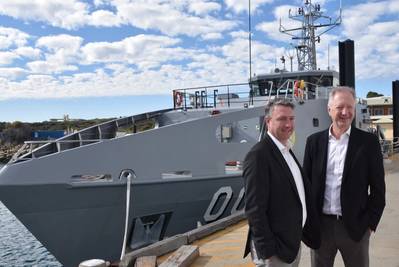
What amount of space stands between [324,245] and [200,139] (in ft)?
15.0

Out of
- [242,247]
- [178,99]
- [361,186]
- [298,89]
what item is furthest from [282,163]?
[178,99]

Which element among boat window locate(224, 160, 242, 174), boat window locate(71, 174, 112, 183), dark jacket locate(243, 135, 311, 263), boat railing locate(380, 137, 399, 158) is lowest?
boat railing locate(380, 137, 399, 158)

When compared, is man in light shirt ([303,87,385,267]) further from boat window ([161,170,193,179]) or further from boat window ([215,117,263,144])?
boat window ([215,117,263,144])

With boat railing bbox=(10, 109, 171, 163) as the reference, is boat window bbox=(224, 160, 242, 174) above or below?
below

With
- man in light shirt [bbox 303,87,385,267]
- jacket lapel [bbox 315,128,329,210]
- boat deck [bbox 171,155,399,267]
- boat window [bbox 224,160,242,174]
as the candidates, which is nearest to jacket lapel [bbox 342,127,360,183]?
man in light shirt [bbox 303,87,385,267]

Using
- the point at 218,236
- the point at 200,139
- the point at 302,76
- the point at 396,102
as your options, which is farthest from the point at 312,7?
the point at 218,236

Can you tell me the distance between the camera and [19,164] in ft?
21.0

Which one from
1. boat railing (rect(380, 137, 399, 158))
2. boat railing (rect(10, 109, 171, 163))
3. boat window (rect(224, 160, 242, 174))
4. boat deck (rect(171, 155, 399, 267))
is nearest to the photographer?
boat deck (rect(171, 155, 399, 267))

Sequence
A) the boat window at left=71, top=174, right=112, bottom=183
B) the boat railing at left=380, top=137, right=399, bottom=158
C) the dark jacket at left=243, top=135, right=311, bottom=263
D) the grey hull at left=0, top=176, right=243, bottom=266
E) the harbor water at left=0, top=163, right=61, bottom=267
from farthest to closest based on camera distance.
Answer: the boat railing at left=380, top=137, right=399, bottom=158 < the harbor water at left=0, top=163, right=61, bottom=267 < the boat window at left=71, top=174, right=112, bottom=183 < the grey hull at left=0, top=176, right=243, bottom=266 < the dark jacket at left=243, top=135, right=311, bottom=263

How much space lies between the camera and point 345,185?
3.00 metres

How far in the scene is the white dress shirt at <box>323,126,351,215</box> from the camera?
10.0 feet

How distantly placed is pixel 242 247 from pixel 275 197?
3.50 m

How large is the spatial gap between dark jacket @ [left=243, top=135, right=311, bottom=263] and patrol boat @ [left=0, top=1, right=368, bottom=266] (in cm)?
428

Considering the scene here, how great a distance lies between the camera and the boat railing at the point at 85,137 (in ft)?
22.5
